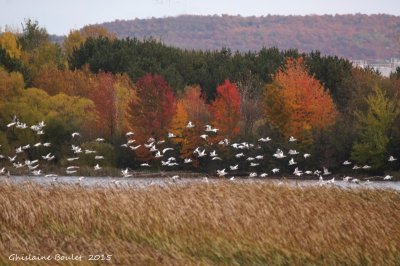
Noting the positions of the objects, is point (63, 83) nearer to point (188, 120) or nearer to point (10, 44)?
point (188, 120)

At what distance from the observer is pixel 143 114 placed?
78.1 meters

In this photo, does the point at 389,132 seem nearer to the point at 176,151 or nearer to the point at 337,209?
the point at 176,151

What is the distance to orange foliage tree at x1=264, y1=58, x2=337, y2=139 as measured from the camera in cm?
7419

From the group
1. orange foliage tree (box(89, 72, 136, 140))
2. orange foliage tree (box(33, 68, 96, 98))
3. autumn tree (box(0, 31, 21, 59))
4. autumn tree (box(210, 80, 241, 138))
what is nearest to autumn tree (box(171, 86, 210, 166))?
autumn tree (box(210, 80, 241, 138))

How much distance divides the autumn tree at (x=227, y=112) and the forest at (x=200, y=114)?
89mm

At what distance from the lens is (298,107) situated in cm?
7506

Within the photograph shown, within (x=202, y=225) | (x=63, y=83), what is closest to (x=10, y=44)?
(x=63, y=83)

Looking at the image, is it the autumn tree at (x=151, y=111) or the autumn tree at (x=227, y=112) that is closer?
the autumn tree at (x=227, y=112)

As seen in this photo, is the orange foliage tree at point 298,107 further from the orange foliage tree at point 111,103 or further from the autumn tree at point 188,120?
the orange foliage tree at point 111,103

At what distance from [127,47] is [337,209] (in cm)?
7898

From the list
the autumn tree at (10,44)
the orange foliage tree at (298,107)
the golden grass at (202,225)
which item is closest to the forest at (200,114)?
the orange foliage tree at (298,107)

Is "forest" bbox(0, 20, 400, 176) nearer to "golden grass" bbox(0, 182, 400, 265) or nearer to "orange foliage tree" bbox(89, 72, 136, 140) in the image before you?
"orange foliage tree" bbox(89, 72, 136, 140)

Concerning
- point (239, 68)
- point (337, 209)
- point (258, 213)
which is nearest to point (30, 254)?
point (258, 213)

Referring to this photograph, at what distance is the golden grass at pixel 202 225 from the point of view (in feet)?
78.4
